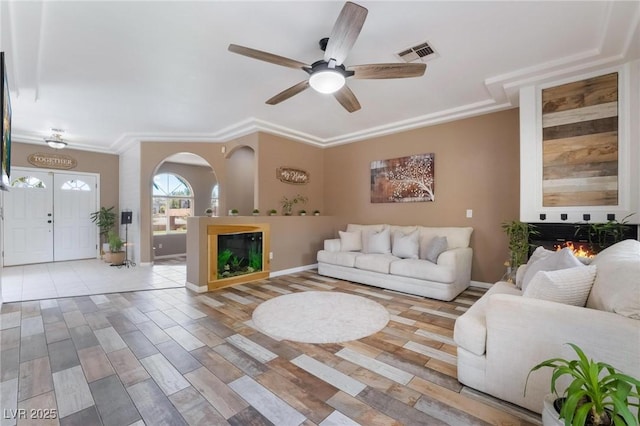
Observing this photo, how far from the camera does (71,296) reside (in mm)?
3812

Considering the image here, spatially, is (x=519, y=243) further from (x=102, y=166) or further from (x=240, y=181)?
(x=102, y=166)

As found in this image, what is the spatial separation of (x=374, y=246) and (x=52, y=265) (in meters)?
7.11

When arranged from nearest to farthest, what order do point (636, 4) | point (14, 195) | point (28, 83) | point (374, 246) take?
point (636, 4), point (28, 83), point (374, 246), point (14, 195)

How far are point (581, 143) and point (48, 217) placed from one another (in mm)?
9981

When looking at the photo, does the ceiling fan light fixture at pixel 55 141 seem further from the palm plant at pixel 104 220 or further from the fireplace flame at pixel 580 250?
the fireplace flame at pixel 580 250

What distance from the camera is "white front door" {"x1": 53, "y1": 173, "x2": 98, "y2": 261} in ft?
21.5

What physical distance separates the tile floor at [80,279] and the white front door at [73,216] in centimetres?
53

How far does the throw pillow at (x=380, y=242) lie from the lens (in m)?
4.68

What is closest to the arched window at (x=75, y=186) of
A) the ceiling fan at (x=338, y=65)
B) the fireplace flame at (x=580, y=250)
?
the ceiling fan at (x=338, y=65)

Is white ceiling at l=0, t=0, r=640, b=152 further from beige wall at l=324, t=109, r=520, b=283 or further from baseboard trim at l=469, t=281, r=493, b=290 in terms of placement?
baseboard trim at l=469, t=281, r=493, b=290

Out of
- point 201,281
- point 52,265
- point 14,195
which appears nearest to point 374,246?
point 201,281

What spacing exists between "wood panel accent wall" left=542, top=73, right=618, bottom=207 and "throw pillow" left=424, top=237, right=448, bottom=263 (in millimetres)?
1300

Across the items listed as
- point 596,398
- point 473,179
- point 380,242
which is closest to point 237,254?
point 380,242

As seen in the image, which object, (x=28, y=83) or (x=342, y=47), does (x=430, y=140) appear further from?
(x=28, y=83)
